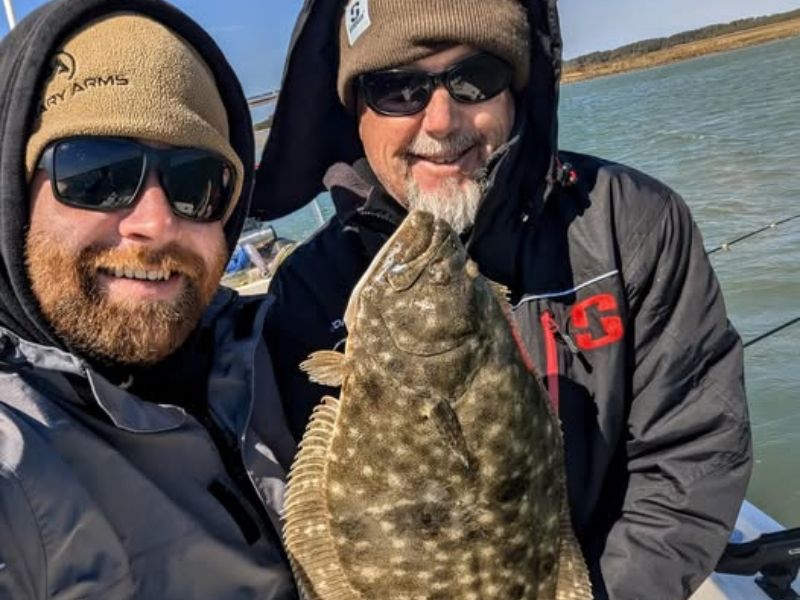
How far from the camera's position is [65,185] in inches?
91.4

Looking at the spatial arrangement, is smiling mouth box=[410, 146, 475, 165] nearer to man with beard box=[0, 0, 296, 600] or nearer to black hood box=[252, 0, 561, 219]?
black hood box=[252, 0, 561, 219]

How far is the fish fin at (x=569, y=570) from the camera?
2334mm

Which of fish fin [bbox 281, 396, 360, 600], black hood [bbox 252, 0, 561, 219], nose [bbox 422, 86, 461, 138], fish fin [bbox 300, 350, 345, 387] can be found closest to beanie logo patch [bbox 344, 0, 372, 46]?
black hood [bbox 252, 0, 561, 219]

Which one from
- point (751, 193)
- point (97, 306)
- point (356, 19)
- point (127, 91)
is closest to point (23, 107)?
point (127, 91)

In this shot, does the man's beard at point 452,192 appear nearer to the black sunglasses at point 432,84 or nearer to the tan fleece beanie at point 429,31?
Result: the black sunglasses at point 432,84

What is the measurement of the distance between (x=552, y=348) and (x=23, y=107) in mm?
1901

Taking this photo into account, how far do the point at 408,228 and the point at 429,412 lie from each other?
1.70 feet

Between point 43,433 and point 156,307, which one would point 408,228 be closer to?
point 156,307

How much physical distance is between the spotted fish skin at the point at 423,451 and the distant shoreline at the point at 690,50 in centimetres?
7934

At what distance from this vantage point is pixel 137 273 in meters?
2.38

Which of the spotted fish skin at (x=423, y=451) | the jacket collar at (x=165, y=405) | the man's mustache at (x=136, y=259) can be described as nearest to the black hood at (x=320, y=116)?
the jacket collar at (x=165, y=405)

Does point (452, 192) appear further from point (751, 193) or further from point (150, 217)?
point (751, 193)

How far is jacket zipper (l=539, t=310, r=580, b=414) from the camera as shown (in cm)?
286

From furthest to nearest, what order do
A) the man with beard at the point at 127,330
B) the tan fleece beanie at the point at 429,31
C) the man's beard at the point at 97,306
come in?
the tan fleece beanie at the point at 429,31 → the man's beard at the point at 97,306 → the man with beard at the point at 127,330
